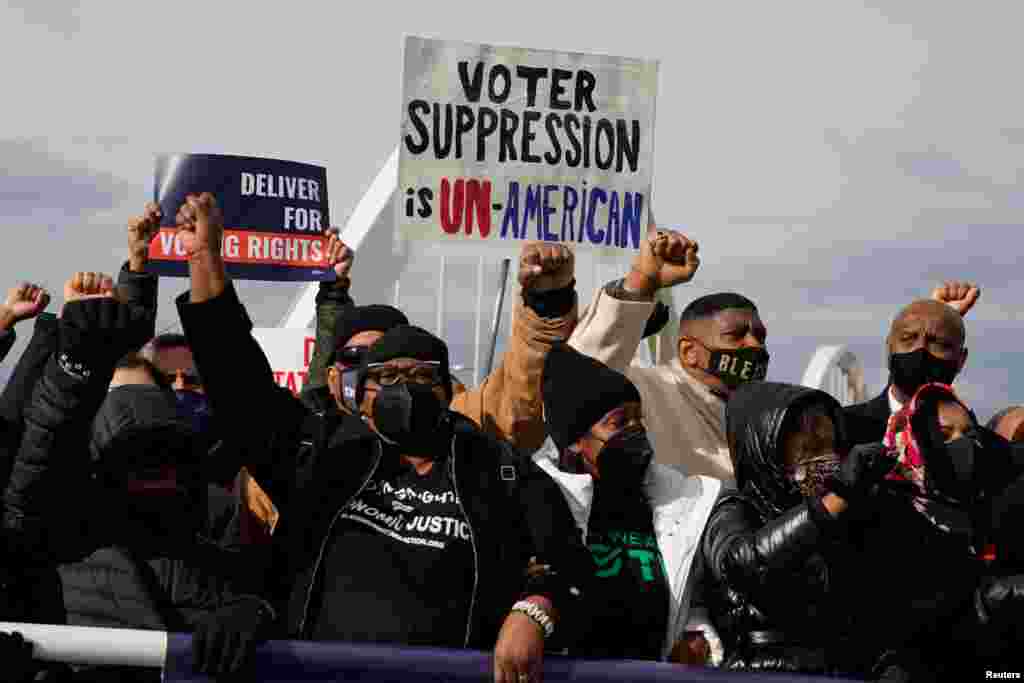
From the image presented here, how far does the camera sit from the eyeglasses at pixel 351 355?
185 inches

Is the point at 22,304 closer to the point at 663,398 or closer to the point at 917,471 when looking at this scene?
the point at 663,398

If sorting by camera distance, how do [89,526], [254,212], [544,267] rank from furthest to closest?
[254,212], [544,267], [89,526]

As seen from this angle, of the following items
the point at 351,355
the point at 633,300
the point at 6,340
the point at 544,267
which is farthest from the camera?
the point at 633,300

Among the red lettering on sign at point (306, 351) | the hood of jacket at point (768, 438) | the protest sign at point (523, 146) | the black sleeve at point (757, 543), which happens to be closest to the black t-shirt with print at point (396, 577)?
the black sleeve at point (757, 543)

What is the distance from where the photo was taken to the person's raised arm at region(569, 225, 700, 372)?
479 cm

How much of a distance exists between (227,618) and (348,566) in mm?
310

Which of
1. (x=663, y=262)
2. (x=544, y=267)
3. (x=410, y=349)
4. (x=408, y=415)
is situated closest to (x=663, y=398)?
A: (x=663, y=262)

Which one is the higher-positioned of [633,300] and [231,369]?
[633,300]

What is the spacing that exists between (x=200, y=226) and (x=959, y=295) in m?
3.01

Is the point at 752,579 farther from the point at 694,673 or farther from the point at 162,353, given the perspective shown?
the point at 162,353

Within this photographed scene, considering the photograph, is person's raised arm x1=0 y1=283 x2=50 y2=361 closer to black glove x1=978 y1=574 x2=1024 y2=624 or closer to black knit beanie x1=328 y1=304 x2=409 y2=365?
black knit beanie x1=328 y1=304 x2=409 y2=365

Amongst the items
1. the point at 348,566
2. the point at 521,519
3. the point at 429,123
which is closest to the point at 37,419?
the point at 348,566

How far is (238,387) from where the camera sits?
377cm

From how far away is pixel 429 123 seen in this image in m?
6.66
